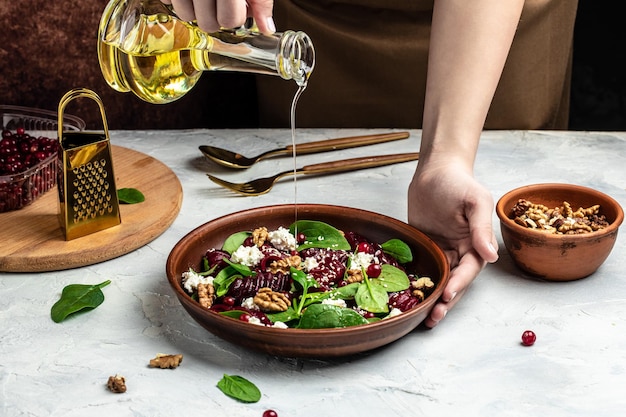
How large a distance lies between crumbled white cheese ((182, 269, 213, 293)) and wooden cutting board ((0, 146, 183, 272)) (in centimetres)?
29

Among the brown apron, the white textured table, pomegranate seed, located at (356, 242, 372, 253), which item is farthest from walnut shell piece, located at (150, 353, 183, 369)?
the brown apron

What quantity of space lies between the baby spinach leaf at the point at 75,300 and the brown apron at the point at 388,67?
1066mm

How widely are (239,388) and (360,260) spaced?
328 millimetres

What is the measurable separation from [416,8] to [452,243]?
0.89 meters

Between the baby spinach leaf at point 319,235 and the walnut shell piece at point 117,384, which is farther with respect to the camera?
the baby spinach leaf at point 319,235

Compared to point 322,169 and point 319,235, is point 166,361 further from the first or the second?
point 322,169

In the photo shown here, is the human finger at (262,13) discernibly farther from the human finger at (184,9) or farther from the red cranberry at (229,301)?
the red cranberry at (229,301)

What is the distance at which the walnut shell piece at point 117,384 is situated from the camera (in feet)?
3.92

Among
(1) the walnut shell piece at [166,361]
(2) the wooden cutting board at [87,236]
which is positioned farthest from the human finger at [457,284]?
(2) the wooden cutting board at [87,236]

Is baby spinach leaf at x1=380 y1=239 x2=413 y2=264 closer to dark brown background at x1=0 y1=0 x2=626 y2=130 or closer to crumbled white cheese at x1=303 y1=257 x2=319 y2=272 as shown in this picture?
crumbled white cheese at x1=303 y1=257 x2=319 y2=272

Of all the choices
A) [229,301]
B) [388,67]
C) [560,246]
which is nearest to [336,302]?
[229,301]

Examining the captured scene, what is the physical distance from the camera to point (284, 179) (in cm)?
195

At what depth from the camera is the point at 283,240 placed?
1477mm

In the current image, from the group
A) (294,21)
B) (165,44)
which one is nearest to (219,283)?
(165,44)
